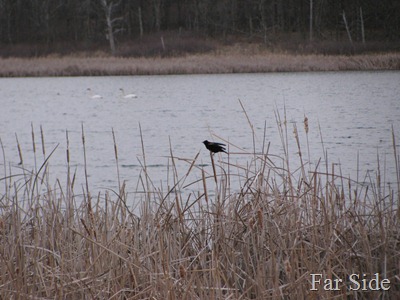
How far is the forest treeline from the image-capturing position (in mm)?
33938

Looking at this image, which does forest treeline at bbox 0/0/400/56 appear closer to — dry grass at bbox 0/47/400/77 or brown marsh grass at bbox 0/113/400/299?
dry grass at bbox 0/47/400/77

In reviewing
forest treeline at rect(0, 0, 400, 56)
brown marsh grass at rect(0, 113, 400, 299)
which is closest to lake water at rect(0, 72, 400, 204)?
brown marsh grass at rect(0, 113, 400, 299)

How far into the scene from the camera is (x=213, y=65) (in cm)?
2466

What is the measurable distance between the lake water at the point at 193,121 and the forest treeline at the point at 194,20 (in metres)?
11.0

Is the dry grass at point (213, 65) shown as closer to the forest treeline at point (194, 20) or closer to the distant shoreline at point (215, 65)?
the distant shoreline at point (215, 65)

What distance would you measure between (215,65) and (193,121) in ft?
41.7

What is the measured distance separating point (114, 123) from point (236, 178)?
6.04 m

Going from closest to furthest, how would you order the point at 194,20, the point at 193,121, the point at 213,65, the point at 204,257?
the point at 204,257
the point at 193,121
the point at 213,65
the point at 194,20

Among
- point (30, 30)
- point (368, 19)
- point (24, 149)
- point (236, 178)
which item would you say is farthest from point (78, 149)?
point (30, 30)

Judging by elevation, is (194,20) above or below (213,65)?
above

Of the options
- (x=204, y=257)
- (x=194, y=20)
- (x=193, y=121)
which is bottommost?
(x=193, y=121)

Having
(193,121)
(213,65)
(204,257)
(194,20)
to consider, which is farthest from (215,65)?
(204,257)

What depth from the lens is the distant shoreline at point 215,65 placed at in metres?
23.2

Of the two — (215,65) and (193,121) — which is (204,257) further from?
(215,65)
